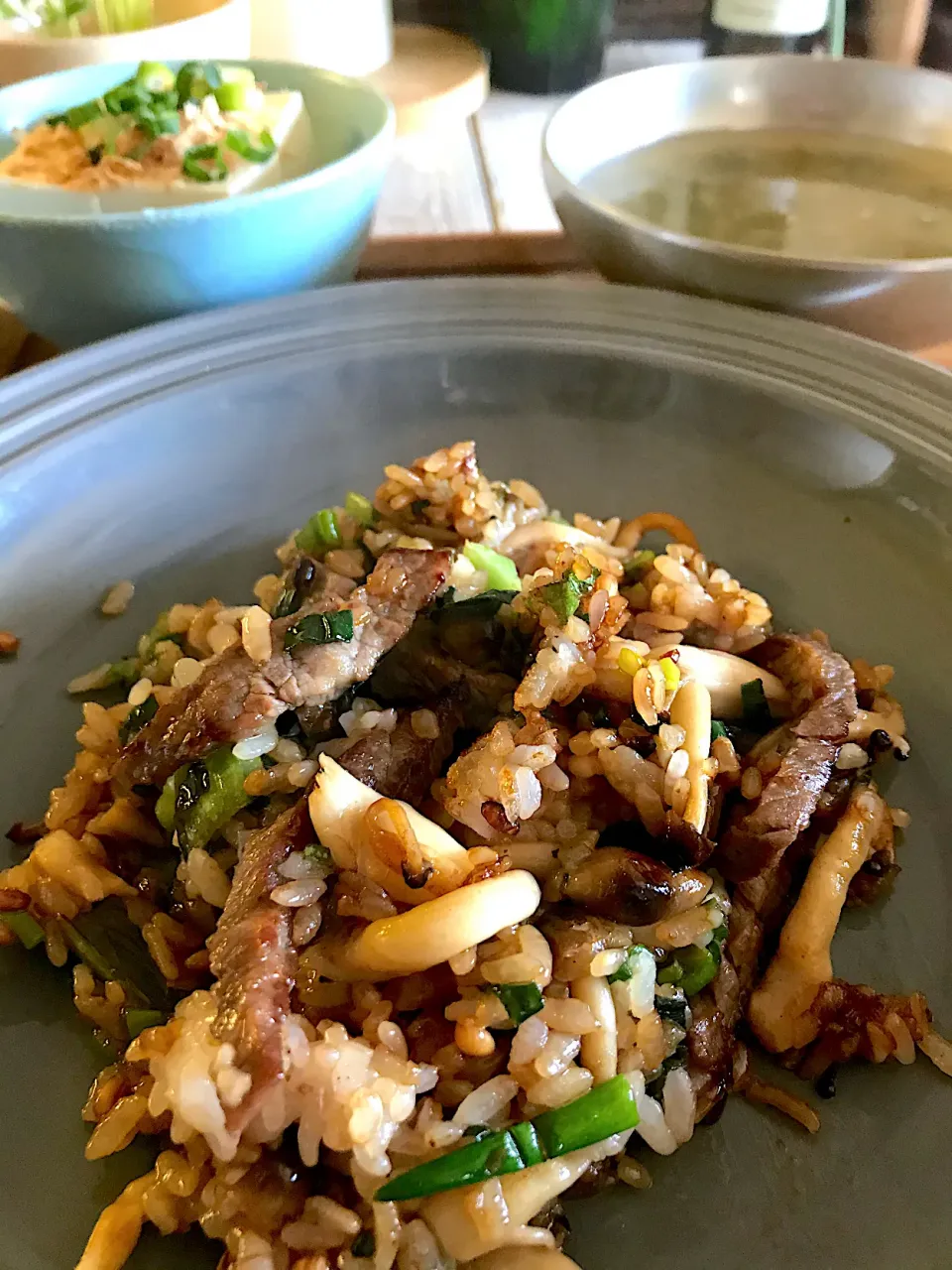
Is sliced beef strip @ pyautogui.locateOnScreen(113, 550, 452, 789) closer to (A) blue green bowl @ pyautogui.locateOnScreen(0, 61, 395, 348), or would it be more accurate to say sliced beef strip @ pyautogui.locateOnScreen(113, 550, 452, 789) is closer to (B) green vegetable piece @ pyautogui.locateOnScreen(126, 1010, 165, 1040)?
(B) green vegetable piece @ pyautogui.locateOnScreen(126, 1010, 165, 1040)

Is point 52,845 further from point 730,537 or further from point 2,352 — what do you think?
point 2,352

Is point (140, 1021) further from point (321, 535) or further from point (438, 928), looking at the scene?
point (321, 535)

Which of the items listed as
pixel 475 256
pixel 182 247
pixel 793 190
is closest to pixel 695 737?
pixel 182 247

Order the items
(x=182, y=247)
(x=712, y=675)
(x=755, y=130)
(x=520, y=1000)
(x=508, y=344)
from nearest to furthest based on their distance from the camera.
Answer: (x=520, y=1000)
(x=712, y=675)
(x=182, y=247)
(x=508, y=344)
(x=755, y=130)

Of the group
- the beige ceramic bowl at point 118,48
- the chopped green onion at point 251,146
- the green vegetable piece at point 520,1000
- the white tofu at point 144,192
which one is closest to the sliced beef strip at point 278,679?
the green vegetable piece at point 520,1000

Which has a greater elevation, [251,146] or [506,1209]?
[251,146]

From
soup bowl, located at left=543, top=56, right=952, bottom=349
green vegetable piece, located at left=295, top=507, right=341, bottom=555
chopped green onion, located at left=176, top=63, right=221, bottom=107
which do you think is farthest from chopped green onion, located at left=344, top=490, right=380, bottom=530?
chopped green onion, located at left=176, top=63, right=221, bottom=107
